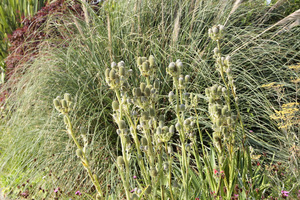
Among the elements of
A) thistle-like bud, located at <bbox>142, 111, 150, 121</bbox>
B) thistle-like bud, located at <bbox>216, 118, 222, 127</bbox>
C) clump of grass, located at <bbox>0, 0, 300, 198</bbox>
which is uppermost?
thistle-like bud, located at <bbox>142, 111, 150, 121</bbox>

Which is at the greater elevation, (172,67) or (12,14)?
(172,67)

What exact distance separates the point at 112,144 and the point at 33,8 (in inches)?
183

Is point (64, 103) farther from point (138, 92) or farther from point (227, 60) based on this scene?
point (227, 60)

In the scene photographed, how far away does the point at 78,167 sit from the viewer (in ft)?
7.20

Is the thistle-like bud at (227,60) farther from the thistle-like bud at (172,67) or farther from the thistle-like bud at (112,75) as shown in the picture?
the thistle-like bud at (112,75)

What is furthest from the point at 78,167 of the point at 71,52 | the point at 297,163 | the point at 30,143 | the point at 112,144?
the point at 297,163

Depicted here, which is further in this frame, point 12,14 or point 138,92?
point 12,14

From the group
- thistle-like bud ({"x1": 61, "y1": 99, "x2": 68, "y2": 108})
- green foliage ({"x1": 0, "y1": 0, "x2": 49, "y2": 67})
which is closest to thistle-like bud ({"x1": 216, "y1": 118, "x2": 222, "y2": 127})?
thistle-like bud ({"x1": 61, "y1": 99, "x2": 68, "y2": 108})

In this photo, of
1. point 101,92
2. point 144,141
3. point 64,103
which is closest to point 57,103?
point 64,103

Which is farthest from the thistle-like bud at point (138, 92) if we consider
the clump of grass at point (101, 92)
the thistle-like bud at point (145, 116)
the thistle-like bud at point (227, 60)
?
the clump of grass at point (101, 92)

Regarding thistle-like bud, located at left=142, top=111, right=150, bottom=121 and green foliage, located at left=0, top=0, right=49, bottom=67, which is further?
green foliage, located at left=0, top=0, right=49, bottom=67

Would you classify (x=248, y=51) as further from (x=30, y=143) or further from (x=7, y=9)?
(x=7, y=9)

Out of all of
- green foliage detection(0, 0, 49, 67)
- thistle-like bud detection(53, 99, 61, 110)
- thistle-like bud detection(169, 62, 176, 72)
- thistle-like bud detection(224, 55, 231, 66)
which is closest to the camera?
thistle-like bud detection(53, 99, 61, 110)

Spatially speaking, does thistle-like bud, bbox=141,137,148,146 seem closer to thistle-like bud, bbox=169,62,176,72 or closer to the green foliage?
thistle-like bud, bbox=169,62,176,72
